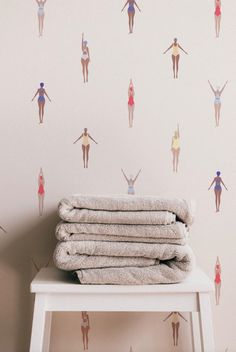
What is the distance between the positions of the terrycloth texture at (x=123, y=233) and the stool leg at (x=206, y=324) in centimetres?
13

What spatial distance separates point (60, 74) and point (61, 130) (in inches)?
5.9

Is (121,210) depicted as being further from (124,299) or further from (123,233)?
(124,299)

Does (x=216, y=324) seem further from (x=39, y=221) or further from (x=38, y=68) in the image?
(x=38, y=68)

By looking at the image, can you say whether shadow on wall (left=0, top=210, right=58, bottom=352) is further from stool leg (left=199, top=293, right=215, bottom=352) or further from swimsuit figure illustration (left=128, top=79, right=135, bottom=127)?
stool leg (left=199, top=293, right=215, bottom=352)

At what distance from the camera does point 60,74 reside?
4.68 ft

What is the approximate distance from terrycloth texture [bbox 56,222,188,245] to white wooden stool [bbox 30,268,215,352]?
100 mm

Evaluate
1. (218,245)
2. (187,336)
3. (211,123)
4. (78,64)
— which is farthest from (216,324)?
(78,64)

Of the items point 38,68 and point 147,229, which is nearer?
point 147,229

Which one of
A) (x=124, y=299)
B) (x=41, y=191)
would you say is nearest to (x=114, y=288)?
(x=124, y=299)

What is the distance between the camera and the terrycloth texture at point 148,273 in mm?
1161

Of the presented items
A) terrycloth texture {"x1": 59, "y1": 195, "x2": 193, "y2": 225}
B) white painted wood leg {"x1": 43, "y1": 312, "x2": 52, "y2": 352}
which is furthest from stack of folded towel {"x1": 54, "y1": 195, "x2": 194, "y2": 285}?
white painted wood leg {"x1": 43, "y1": 312, "x2": 52, "y2": 352}

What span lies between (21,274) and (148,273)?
0.42m

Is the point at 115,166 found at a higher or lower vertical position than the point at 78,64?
lower

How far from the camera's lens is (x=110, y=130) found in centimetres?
143
